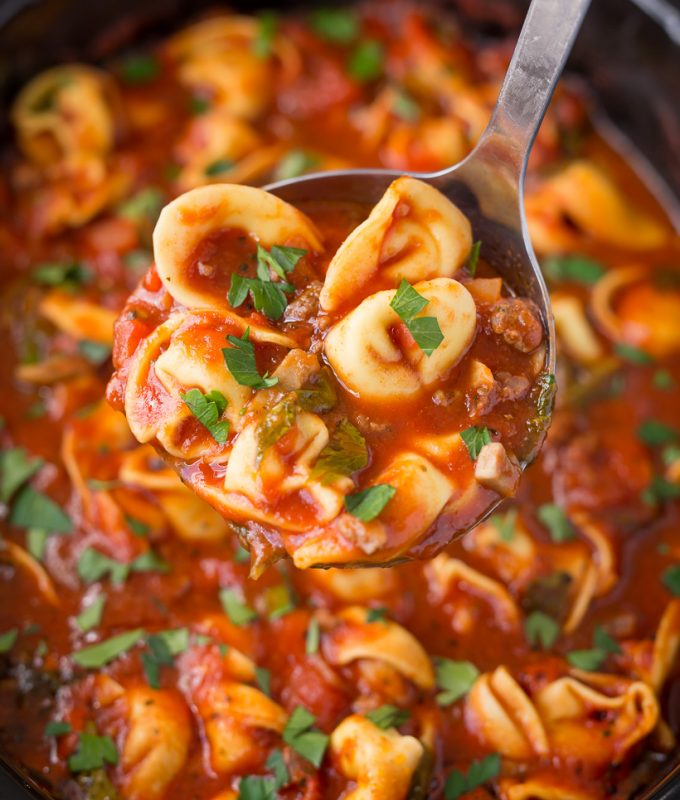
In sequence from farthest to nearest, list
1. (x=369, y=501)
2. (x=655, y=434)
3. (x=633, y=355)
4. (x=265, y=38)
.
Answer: (x=265, y=38), (x=633, y=355), (x=655, y=434), (x=369, y=501)

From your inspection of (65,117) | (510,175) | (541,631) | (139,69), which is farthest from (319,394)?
(139,69)

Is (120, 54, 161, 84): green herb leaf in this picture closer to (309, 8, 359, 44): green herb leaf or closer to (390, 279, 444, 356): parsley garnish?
(309, 8, 359, 44): green herb leaf

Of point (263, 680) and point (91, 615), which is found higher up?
point (263, 680)

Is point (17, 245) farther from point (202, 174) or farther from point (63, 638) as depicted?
point (63, 638)

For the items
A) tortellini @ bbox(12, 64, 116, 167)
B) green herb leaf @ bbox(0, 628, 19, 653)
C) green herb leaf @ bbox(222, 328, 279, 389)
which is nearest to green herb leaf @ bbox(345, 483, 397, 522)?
green herb leaf @ bbox(222, 328, 279, 389)

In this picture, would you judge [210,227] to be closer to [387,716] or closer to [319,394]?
[319,394]

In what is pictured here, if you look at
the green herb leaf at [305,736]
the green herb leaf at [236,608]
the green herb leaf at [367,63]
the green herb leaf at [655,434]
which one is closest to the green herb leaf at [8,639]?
the green herb leaf at [236,608]

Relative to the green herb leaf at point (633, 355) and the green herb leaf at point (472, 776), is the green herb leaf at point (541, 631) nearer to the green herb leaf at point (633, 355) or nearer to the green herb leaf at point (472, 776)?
the green herb leaf at point (472, 776)
